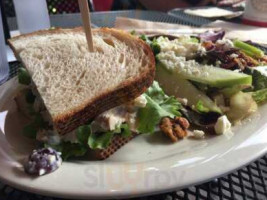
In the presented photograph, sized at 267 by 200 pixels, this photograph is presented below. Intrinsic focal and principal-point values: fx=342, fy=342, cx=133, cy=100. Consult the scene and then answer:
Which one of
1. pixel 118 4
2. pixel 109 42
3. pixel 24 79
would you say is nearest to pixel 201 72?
pixel 109 42

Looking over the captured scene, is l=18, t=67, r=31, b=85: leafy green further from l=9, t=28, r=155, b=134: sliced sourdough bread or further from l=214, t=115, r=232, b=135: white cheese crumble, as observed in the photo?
l=214, t=115, r=232, b=135: white cheese crumble

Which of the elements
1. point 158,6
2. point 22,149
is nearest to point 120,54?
point 22,149

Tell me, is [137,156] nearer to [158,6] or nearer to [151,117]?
[151,117]

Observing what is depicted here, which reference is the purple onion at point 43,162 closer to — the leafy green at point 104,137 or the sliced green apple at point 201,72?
the leafy green at point 104,137

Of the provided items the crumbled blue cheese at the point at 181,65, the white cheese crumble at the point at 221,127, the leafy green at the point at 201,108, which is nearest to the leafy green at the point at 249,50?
the crumbled blue cheese at the point at 181,65

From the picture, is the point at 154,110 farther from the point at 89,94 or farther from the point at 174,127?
the point at 89,94
